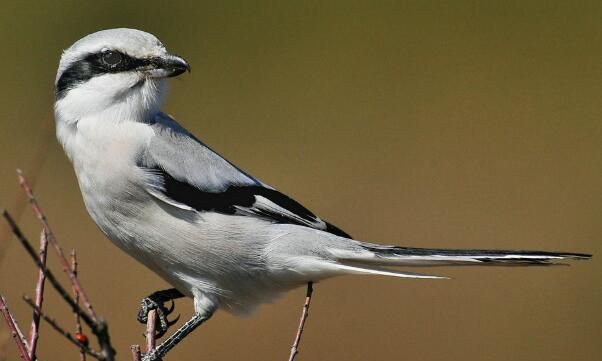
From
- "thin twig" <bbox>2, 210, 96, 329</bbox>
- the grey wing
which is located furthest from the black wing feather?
"thin twig" <bbox>2, 210, 96, 329</bbox>

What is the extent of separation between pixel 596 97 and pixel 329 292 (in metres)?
2.61

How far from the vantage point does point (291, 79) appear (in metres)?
6.49

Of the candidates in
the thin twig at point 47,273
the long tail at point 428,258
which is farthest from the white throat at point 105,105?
the thin twig at point 47,273

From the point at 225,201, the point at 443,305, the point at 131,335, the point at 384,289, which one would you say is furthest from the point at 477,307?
the point at 225,201

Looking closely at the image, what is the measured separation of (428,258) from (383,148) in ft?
11.3

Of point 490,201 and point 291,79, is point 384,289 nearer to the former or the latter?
point 490,201

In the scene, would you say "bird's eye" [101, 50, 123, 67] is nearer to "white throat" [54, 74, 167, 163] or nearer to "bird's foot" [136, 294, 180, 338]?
"white throat" [54, 74, 167, 163]

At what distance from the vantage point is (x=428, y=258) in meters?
2.59

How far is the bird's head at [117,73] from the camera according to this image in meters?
2.69

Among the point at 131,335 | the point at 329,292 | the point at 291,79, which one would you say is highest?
the point at 291,79

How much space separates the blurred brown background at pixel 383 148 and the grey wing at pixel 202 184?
2.10 meters

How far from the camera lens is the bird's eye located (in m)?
2.70

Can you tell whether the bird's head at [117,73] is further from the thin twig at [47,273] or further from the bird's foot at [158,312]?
the thin twig at [47,273]

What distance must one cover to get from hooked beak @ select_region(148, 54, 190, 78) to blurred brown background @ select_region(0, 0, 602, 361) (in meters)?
2.39
